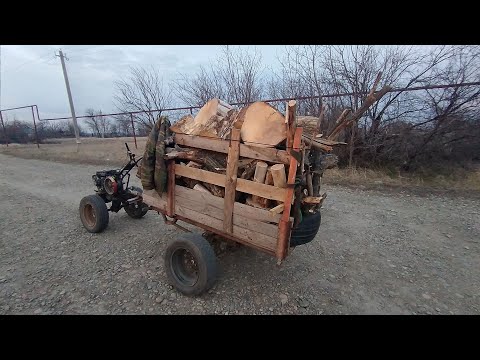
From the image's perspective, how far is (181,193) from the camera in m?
2.64

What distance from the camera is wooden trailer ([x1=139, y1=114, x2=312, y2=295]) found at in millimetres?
2008

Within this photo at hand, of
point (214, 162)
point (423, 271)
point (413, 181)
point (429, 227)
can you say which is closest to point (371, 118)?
point (413, 181)

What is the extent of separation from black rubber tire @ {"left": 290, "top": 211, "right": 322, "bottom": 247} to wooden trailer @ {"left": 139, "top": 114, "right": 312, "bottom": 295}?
0.18 metres

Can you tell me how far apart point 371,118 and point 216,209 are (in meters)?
6.10

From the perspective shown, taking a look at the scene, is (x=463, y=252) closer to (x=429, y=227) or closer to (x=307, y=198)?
(x=429, y=227)

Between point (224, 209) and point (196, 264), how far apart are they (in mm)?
635

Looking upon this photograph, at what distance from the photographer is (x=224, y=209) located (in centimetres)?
233

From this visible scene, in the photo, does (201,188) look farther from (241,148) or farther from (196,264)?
(196,264)

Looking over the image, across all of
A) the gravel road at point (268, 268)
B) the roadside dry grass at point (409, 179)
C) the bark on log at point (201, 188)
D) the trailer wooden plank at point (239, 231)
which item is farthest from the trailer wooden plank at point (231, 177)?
the roadside dry grass at point (409, 179)

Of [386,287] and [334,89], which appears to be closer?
[386,287]

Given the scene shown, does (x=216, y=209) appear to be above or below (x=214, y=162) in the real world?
below

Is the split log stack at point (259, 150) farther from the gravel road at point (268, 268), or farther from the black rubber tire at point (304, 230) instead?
the gravel road at point (268, 268)

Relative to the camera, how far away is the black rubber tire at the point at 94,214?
366 cm

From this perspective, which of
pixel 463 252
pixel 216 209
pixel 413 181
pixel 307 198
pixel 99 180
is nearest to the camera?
pixel 307 198
